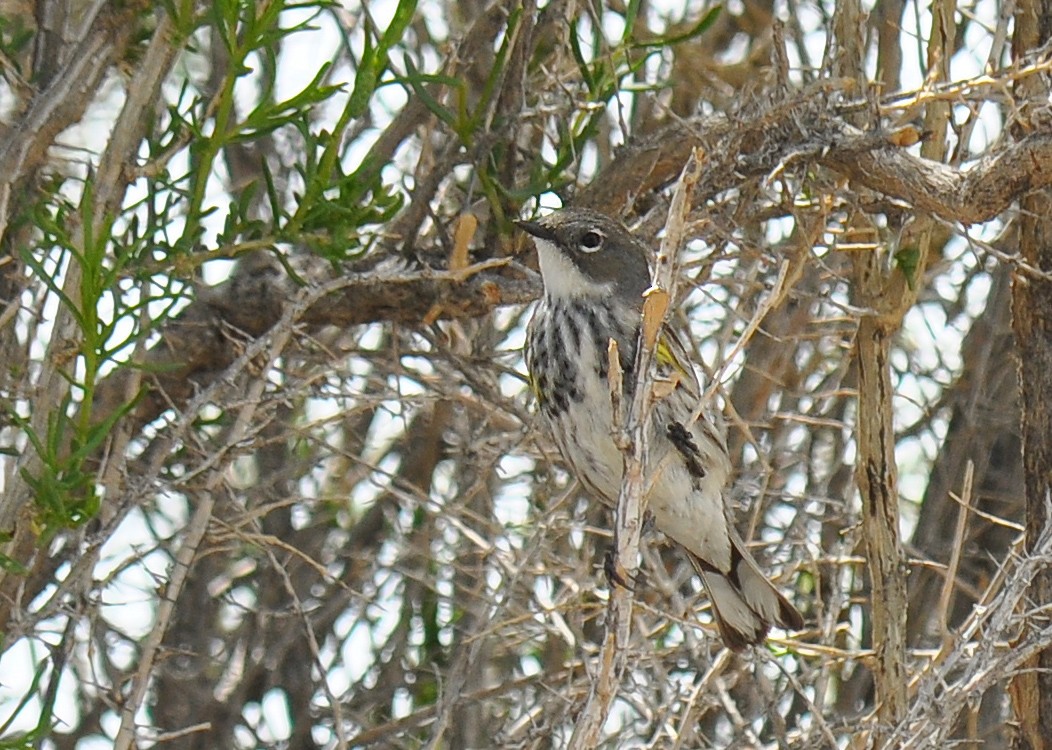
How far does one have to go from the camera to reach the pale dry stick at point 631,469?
8.74 ft

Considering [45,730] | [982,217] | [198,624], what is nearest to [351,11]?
[198,624]

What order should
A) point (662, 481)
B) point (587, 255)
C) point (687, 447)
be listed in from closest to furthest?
point (587, 255)
point (687, 447)
point (662, 481)

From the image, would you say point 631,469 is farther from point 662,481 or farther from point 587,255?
point 662,481

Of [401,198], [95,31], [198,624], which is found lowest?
[198,624]

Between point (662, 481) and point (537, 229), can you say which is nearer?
point (537, 229)

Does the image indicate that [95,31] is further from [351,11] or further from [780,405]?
[780,405]

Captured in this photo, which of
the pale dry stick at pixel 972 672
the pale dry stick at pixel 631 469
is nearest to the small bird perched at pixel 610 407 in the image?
the pale dry stick at pixel 972 672

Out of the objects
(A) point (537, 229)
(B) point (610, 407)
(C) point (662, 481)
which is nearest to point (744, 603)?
(C) point (662, 481)

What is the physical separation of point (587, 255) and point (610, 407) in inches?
14.9

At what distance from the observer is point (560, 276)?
4.03 metres

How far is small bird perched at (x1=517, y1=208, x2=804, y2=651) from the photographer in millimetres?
3963

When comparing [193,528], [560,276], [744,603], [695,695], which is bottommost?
[695,695]

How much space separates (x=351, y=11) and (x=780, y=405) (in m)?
1.91

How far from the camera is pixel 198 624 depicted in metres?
5.30
